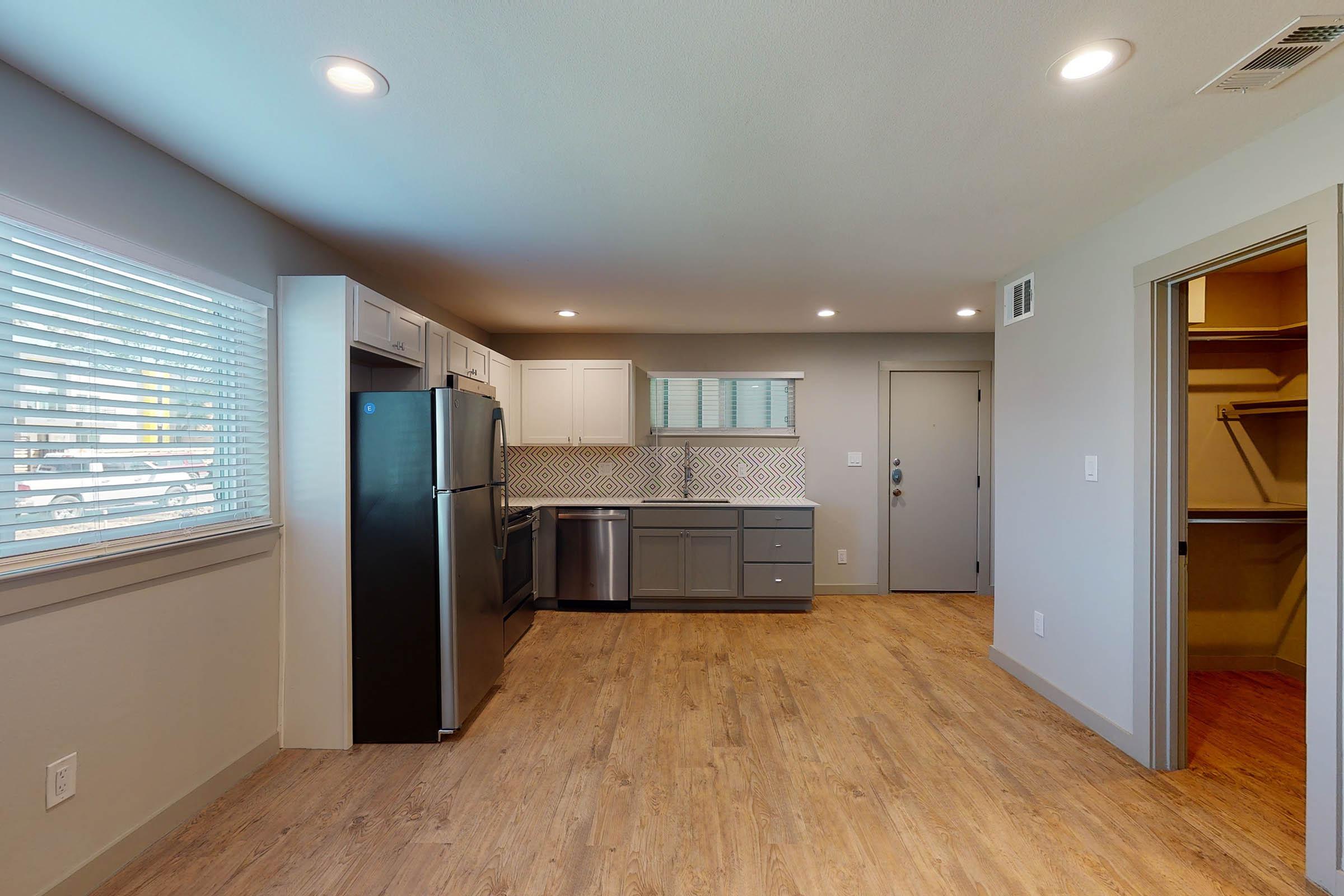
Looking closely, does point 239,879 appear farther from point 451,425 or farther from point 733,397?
point 733,397

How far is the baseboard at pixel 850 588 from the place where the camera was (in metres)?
5.65

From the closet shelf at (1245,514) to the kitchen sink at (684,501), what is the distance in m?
3.05

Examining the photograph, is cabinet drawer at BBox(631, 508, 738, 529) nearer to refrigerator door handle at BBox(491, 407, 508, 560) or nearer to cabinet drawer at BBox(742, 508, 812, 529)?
cabinet drawer at BBox(742, 508, 812, 529)

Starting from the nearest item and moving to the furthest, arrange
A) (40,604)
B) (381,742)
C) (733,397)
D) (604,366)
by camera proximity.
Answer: (40,604)
(381,742)
(604,366)
(733,397)

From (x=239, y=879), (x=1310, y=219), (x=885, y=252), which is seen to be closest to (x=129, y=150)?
(x=239, y=879)

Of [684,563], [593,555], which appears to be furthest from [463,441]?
[684,563]

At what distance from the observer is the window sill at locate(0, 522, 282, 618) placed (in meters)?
1.67

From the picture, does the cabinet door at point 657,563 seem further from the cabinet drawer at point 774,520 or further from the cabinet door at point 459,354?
the cabinet door at point 459,354

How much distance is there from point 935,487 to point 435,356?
4.43 metres

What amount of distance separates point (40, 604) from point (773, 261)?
10.8 ft

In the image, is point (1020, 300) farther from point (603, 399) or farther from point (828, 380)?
point (603, 399)

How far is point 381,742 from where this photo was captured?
110 inches

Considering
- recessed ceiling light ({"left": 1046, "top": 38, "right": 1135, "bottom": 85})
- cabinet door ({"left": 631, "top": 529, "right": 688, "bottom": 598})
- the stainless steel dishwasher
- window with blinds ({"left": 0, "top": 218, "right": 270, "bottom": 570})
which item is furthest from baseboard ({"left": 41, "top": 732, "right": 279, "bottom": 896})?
recessed ceiling light ({"left": 1046, "top": 38, "right": 1135, "bottom": 85})

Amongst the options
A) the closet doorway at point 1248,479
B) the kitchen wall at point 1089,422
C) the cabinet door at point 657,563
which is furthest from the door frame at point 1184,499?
the cabinet door at point 657,563
